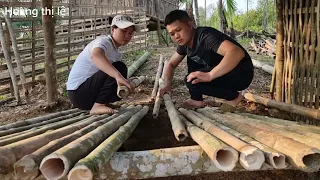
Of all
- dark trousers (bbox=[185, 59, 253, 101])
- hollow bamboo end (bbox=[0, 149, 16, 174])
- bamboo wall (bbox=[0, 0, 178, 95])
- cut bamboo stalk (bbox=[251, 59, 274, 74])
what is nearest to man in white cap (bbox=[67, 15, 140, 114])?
dark trousers (bbox=[185, 59, 253, 101])

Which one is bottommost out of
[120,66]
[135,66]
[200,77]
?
[135,66]

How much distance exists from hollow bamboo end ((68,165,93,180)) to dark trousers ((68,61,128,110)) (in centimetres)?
172

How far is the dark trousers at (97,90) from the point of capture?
3.27 metres

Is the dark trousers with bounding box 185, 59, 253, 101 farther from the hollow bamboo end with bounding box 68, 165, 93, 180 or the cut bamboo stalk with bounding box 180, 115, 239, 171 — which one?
the hollow bamboo end with bounding box 68, 165, 93, 180

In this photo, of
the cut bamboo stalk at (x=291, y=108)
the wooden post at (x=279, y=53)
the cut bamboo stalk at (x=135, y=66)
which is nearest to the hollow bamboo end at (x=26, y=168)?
the cut bamboo stalk at (x=291, y=108)

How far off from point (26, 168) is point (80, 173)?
25cm

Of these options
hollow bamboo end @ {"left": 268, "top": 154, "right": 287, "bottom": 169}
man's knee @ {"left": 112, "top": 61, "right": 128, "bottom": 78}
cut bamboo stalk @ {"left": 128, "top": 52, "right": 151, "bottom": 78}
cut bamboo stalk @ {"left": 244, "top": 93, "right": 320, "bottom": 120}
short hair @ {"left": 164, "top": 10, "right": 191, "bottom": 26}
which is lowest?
cut bamboo stalk @ {"left": 244, "top": 93, "right": 320, "bottom": 120}

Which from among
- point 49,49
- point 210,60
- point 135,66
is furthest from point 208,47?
point 135,66

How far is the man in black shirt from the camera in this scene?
2.97 m

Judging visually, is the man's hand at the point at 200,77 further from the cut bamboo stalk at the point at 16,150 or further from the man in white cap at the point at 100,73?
the cut bamboo stalk at the point at 16,150

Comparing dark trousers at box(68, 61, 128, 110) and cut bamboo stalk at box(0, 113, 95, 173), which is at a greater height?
dark trousers at box(68, 61, 128, 110)

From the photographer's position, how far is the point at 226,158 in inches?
67.0

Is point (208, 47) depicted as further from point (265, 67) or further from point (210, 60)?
point (265, 67)

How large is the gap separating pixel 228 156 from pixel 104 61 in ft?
5.43
